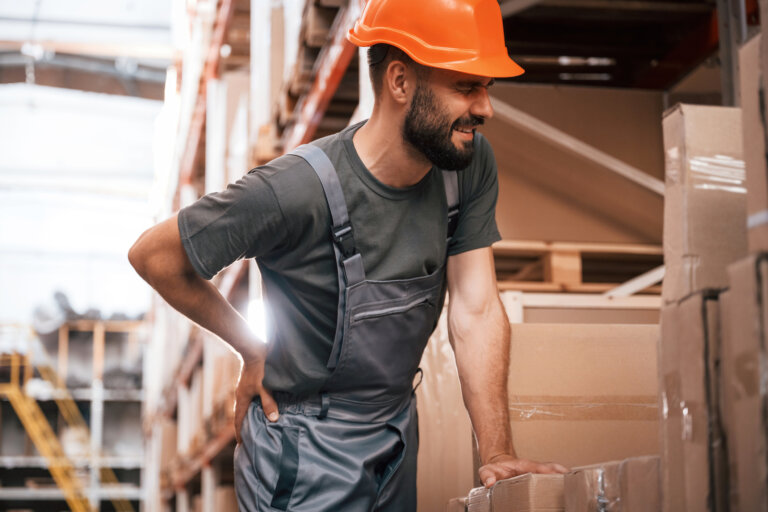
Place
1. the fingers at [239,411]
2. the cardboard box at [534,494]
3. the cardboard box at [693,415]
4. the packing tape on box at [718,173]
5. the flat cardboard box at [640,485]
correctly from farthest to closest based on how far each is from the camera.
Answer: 1. the fingers at [239,411]
2. the cardboard box at [534,494]
3. the packing tape on box at [718,173]
4. the flat cardboard box at [640,485]
5. the cardboard box at [693,415]

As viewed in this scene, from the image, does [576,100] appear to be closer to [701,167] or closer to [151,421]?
[701,167]

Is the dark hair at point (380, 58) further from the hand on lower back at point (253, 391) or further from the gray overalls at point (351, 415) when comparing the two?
the hand on lower back at point (253, 391)

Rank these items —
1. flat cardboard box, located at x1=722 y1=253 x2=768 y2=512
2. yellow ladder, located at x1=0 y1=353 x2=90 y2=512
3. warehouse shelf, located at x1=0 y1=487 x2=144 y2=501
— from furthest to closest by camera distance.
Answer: yellow ladder, located at x1=0 y1=353 x2=90 y2=512 → warehouse shelf, located at x1=0 y1=487 x2=144 y2=501 → flat cardboard box, located at x1=722 y1=253 x2=768 y2=512

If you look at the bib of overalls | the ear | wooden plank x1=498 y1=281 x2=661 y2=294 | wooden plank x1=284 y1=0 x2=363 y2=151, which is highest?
wooden plank x1=284 y1=0 x2=363 y2=151

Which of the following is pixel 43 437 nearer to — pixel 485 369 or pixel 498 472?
pixel 485 369

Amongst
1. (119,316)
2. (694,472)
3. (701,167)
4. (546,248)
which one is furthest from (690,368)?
(119,316)

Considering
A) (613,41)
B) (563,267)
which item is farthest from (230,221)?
(613,41)

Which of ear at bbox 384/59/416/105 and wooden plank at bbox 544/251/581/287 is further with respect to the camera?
wooden plank at bbox 544/251/581/287

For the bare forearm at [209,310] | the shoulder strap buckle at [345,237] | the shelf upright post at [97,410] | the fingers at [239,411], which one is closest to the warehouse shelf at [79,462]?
the shelf upright post at [97,410]

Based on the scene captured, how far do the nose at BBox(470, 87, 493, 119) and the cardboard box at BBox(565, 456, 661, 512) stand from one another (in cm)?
87

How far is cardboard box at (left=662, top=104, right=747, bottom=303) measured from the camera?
4.77 ft

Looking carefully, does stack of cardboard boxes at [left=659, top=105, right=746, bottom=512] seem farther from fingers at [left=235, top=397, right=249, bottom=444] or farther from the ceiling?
the ceiling

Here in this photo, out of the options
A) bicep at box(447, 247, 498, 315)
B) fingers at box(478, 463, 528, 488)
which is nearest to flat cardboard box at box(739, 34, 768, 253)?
fingers at box(478, 463, 528, 488)

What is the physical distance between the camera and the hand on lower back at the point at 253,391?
2.34 meters
